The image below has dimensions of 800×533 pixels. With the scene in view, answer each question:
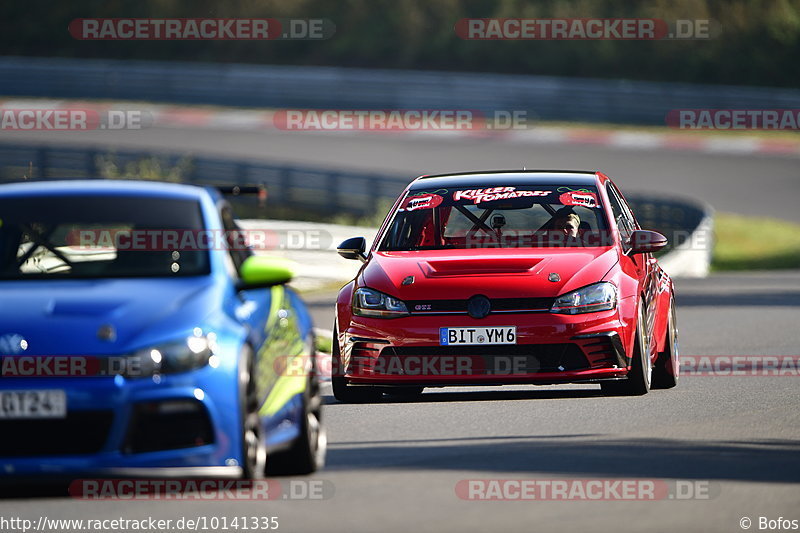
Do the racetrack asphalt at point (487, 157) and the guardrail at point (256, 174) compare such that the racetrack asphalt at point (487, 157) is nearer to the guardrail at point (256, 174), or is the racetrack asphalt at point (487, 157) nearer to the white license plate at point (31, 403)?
the guardrail at point (256, 174)

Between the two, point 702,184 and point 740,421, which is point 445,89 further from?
point 740,421

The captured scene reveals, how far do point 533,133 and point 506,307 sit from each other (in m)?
36.0

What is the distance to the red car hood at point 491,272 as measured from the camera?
10.8 m

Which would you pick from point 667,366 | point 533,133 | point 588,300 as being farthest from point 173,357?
point 533,133

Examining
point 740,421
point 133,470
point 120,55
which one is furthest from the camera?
point 120,55

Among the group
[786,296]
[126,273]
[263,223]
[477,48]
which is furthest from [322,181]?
[126,273]

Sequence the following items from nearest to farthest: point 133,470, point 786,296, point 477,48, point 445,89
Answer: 1. point 133,470
2. point 786,296
3. point 445,89
4. point 477,48

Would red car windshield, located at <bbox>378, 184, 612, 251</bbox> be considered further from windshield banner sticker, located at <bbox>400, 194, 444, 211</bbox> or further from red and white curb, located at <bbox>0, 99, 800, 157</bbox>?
red and white curb, located at <bbox>0, 99, 800, 157</bbox>

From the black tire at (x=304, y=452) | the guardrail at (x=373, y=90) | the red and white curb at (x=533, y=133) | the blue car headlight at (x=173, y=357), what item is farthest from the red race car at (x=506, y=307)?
the guardrail at (x=373, y=90)

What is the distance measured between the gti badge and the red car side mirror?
544 cm

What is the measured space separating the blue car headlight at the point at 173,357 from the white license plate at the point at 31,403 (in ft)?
1.00

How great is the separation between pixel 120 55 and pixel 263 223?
36.0 meters

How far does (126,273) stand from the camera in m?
7.93

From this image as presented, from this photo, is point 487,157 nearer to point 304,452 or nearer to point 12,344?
point 304,452
